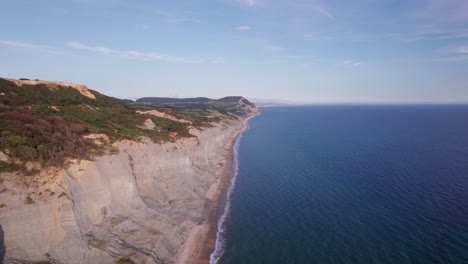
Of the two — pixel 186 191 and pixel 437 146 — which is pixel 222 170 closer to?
pixel 186 191

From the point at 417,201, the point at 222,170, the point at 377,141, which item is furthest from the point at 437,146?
the point at 222,170

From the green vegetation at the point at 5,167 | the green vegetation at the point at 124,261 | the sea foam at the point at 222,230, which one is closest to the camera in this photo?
the green vegetation at the point at 5,167

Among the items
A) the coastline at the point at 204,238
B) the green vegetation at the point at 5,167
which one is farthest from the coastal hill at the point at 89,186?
the coastline at the point at 204,238

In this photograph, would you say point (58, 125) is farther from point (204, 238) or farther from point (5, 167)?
point (204, 238)

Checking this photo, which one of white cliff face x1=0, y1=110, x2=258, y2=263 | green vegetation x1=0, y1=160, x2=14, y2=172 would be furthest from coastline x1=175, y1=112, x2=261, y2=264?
green vegetation x1=0, y1=160, x2=14, y2=172

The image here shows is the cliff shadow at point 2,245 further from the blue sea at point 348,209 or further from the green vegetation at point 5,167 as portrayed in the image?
the blue sea at point 348,209

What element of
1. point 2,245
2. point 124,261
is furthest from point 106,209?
point 2,245
